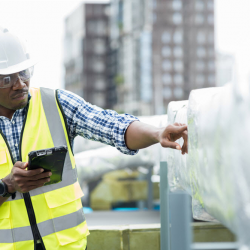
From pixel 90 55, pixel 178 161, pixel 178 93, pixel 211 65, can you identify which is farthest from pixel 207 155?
pixel 90 55

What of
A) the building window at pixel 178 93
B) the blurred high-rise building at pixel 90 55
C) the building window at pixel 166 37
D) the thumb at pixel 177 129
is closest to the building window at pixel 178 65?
the building window at pixel 178 93

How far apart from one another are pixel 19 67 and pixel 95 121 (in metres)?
0.58

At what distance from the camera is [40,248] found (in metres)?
2.15

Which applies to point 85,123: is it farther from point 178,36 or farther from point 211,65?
point 178,36

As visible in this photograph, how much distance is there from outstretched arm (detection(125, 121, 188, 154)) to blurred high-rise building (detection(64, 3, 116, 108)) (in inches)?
2783

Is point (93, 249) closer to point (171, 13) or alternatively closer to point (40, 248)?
point (40, 248)

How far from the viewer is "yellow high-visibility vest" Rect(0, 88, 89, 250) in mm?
2139

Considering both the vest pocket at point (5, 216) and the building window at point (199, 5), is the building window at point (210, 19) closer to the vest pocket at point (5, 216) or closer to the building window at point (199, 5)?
the building window at point (199, 5)

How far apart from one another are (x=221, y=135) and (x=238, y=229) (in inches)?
10.7

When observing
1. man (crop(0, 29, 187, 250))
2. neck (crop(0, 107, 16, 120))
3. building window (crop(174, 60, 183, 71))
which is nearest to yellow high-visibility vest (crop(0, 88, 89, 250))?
man (crop(0, 29, 187, 250))

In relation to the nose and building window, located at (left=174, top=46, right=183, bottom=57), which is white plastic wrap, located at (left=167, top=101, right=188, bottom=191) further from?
building window, located at (left=174, top=46, right=183, bottom=57)

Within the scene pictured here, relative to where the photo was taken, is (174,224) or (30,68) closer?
(174,224)

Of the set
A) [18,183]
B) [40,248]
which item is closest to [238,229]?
[18,183]

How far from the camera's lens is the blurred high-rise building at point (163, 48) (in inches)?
2645
